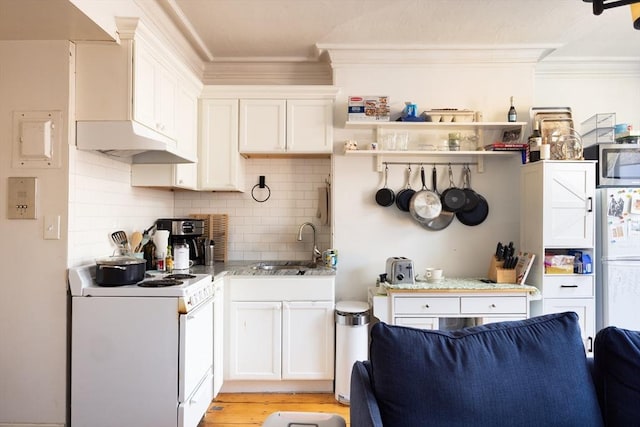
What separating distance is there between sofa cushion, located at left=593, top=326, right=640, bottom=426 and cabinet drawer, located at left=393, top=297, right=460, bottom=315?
4.50 feet

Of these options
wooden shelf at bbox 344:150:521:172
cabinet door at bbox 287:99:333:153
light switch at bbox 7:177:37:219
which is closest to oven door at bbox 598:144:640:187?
wooden shelf at bbox 344:150:521:172

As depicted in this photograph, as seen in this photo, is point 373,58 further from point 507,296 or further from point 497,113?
point 507,296

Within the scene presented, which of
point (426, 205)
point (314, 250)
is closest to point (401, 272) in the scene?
→ point (426, 205)

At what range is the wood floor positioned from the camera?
97.2 inches

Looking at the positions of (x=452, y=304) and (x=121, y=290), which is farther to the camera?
(x=452, y=304)

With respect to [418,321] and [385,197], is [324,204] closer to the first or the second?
[385,197]

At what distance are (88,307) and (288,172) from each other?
2024 mm

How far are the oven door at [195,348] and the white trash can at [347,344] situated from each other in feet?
3.09

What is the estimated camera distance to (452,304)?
2.71 m

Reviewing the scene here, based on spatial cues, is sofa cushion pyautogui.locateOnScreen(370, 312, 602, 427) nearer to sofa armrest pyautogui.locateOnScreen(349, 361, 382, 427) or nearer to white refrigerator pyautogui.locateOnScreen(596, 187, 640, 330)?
sofa armrest pyautogui.locateOnScreen(349, 361, 382, 427)

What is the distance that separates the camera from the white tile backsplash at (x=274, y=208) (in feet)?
11.4

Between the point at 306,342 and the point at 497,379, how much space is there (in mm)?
1795

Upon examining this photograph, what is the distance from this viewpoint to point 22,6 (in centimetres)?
169

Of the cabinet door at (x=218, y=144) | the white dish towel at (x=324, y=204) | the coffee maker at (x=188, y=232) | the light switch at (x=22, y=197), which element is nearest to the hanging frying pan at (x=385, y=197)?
the white dish towel at (x=324, y=204)
